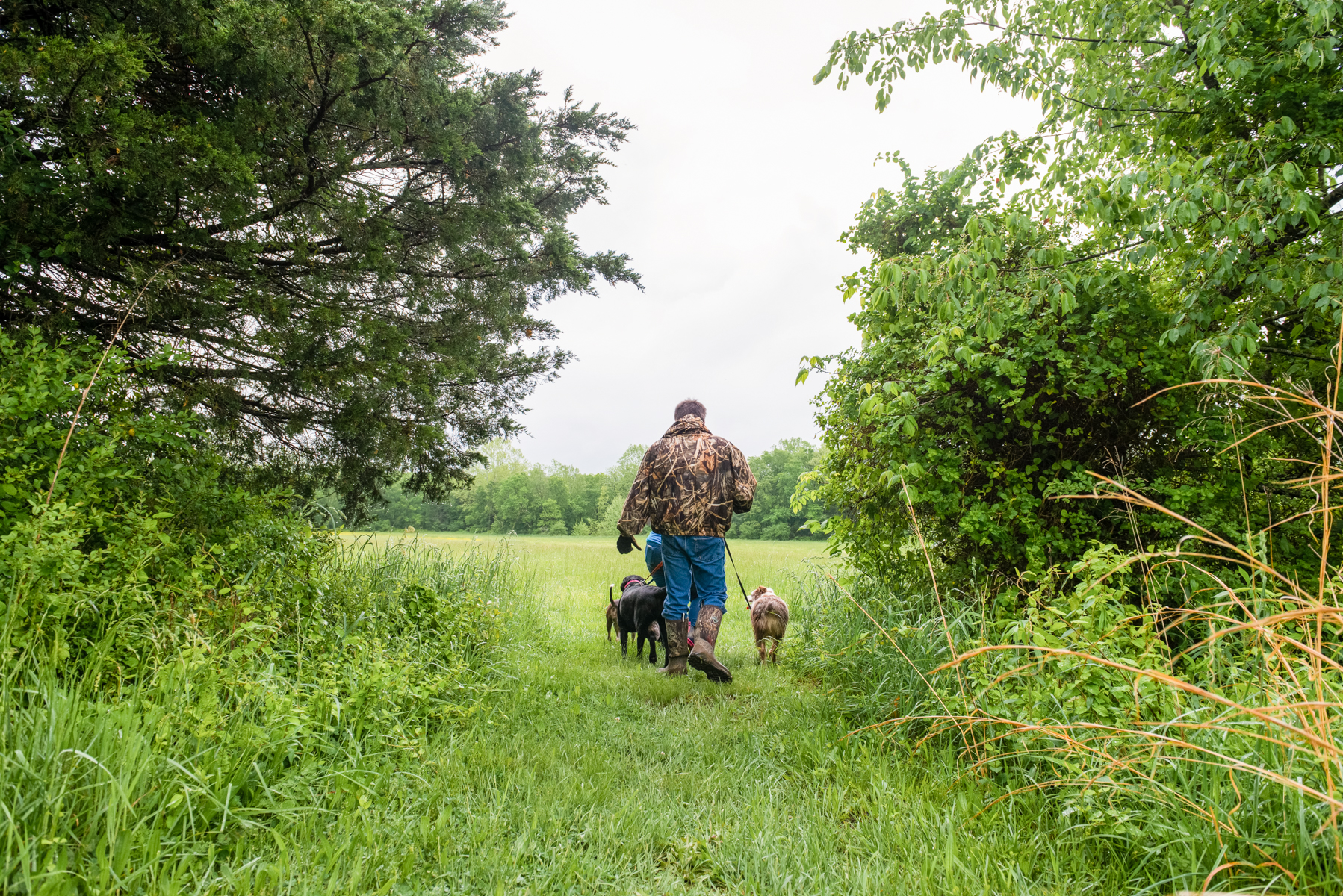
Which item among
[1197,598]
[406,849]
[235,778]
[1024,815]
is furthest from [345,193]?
[1197,598]

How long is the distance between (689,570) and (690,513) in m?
0.52

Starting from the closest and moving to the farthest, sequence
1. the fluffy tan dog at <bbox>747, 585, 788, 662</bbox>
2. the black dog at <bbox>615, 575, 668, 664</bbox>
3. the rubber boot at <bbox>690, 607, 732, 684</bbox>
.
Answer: the rubber boot at <bbox>690, 607, 732, 684</bbox> → the fluffy tan dog at <bbox>747, 585, 788, 662</bbox> → the black dog at <bbox>615, 575, 668, 664</bbox>

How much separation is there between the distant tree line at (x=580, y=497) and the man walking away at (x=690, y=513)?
44.1 metres

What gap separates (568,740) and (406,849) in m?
1.35

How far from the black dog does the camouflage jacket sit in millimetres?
584

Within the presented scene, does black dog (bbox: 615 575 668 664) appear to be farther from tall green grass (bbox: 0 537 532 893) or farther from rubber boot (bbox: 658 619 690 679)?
tall green grass (bbox: 0 537 532 893)

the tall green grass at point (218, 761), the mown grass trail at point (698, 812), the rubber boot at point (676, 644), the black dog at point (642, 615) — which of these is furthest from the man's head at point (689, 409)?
the tall green grass at point (218, 761)

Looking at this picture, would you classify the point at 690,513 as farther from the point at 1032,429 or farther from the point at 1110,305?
the point at 1110,305

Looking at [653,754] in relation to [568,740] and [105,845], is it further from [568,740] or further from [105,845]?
[105,845]

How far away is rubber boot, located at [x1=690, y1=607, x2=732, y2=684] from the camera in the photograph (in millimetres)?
4762

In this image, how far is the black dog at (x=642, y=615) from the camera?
5.47m

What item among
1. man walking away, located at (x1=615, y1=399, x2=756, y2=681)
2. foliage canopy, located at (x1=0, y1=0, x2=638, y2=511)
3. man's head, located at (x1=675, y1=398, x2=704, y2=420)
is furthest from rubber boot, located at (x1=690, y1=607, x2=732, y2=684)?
foliage canopy, located at (x1=0, y1=0, x2=638, y2=511)

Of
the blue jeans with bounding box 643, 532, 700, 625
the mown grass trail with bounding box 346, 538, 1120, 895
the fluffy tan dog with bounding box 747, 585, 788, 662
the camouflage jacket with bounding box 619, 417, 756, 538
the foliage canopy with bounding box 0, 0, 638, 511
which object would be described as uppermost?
the foliage canopy with bounding box 0, 0, 638, 511

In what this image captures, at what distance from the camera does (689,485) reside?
519 centimetres
